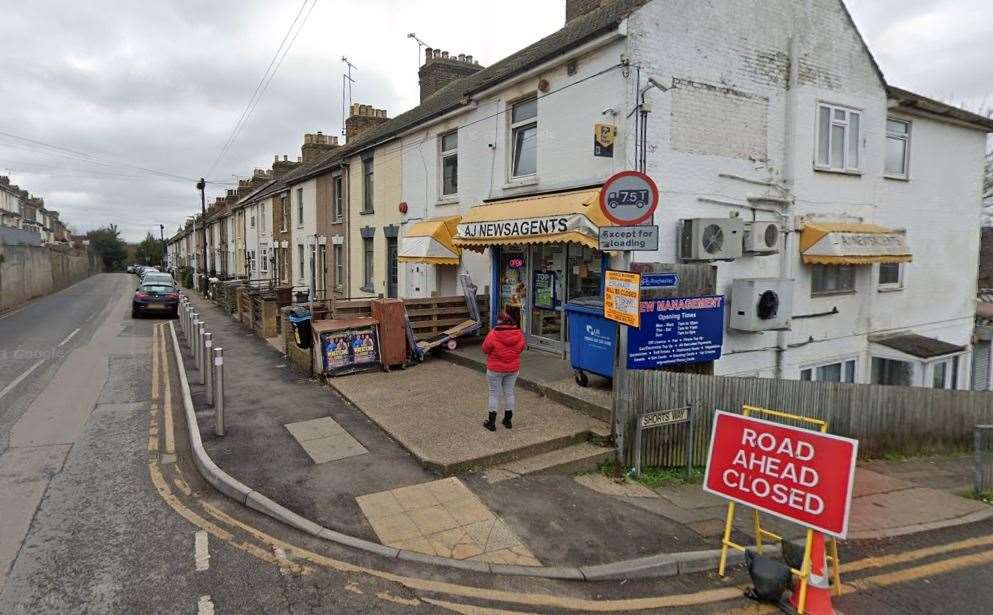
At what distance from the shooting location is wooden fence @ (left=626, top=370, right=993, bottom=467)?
700cm

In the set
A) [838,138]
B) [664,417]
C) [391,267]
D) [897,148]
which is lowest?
[664,417]

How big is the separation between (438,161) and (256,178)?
29.9m

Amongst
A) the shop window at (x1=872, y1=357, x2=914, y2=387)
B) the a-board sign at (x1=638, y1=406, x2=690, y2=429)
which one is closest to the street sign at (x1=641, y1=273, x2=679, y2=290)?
the a-board sign at (x1=638, y1=406, x2=690, y2=429)

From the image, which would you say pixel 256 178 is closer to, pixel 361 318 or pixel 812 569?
pixel 361 318

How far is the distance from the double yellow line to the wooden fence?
2.34 m

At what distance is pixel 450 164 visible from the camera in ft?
48.2

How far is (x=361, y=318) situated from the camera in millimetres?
11750

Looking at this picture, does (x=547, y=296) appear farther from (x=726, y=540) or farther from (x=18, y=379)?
(x=18, y=379)

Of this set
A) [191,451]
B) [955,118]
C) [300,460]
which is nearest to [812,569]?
[300,460]

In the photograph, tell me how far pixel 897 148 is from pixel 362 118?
19.4 m

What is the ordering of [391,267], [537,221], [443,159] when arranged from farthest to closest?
[391,267]
[443,159]
[537,221]

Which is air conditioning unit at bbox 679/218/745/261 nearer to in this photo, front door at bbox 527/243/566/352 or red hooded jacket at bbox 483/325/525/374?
front door at bbox 527/243/566/352

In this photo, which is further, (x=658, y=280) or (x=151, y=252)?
(x=151, y=252)

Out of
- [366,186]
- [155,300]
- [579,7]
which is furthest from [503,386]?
[155,300]
